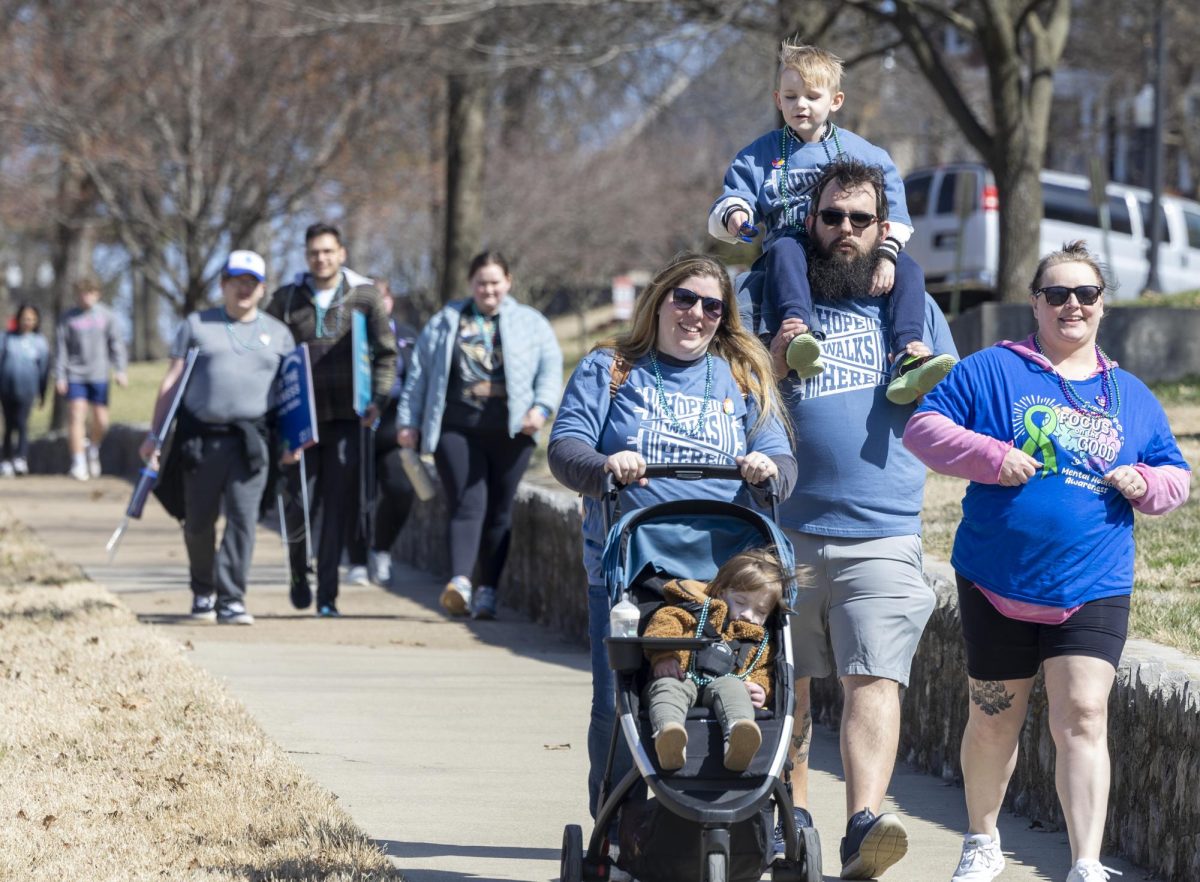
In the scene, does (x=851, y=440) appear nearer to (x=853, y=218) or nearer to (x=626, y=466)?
(x=853, y=218)

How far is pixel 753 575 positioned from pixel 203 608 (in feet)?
21.0

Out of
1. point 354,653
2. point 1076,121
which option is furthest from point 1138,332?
point 1076,121

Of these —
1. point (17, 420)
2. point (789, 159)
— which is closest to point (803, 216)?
point (789, 159)

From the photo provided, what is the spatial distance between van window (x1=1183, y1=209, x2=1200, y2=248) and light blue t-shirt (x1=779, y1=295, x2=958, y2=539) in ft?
84.7

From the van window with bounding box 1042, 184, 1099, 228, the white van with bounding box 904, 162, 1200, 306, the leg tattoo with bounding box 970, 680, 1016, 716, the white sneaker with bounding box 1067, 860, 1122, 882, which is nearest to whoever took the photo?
the white sneaker with bounding box 1067, 860, 1122, 882

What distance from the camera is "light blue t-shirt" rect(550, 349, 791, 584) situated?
506 cm

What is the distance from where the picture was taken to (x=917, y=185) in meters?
26.4

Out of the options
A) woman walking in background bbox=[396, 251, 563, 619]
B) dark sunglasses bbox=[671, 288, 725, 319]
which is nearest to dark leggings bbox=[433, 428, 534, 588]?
woman walking in background bbox=[396, 251, 563, 619]

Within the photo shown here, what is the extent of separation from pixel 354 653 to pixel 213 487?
1.31 metres

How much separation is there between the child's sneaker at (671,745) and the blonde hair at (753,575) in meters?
0.42

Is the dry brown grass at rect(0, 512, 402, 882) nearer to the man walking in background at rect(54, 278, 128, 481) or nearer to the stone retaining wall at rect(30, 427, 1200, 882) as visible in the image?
the stone retaining wall at rect(30, 427, 1200, 882)

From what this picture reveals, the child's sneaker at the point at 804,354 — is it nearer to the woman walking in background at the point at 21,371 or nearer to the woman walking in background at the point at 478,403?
the woman walking in background at the point at 478,403

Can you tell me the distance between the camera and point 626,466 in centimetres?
482

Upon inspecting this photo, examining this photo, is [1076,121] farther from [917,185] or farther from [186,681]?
[186,681]
